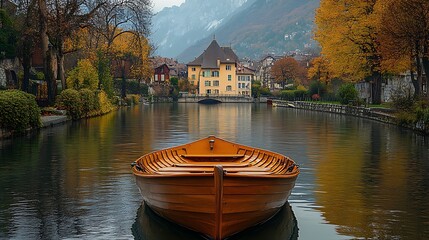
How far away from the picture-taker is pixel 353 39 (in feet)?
183

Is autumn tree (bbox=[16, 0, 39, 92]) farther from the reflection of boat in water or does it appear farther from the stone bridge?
the stone bridge

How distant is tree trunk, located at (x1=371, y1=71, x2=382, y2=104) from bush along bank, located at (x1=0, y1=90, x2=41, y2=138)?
35.9 meters

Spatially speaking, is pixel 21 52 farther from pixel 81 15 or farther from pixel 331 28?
pixel 331 28

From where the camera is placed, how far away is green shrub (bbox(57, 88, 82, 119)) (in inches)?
1857

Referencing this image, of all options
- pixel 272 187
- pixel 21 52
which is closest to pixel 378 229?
pixel 272 187

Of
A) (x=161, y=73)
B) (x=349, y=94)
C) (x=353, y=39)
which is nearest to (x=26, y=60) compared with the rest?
(x=353, y=39)

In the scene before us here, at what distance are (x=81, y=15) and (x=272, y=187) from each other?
126ft

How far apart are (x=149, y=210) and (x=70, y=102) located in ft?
114

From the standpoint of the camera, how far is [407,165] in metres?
23.1

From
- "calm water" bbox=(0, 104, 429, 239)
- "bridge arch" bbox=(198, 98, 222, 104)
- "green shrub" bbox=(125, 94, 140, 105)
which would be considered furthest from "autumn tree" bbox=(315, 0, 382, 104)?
"bridge arch" bbox=(198, 98, 222, 104)

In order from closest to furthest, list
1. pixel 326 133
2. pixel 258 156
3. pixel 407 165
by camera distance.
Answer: pixel 258 156, pixel 407 165, pixel 326 133

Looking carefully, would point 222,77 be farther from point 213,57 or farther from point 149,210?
point 149,210

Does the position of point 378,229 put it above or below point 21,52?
below

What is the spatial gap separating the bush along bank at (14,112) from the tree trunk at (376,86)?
3589 centimetres
